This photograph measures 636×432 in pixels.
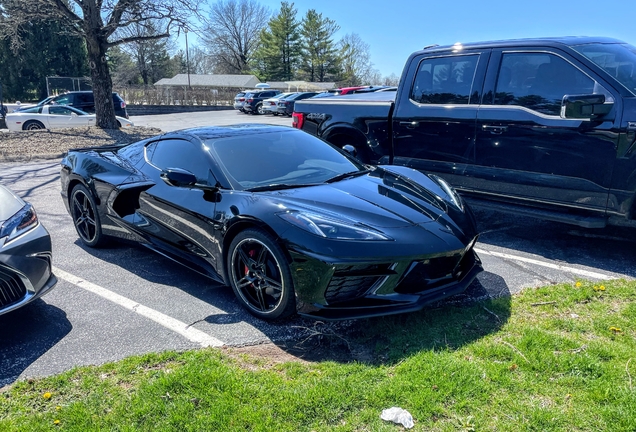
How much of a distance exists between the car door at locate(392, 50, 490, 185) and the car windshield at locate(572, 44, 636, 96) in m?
1.00

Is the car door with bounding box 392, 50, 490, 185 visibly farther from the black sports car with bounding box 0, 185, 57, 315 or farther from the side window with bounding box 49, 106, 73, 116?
the side window with bounding box 49, 106, 73, 116

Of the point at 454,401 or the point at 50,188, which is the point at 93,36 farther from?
the point at 454,401

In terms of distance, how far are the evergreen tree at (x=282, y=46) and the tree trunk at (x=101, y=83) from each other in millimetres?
54827

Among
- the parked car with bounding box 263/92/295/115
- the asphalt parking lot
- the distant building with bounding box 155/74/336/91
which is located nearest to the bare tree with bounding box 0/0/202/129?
the asphalt parking lot

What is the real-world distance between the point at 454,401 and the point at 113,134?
13.8 m

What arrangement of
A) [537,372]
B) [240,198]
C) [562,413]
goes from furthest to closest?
[240,198] → [537,372] → [562,413]

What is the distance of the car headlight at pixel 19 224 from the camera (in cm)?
346

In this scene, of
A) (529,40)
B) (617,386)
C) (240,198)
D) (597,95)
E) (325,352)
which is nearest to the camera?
(617,386)

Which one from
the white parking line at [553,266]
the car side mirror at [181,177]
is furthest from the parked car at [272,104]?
the car side mirror at [181,177]

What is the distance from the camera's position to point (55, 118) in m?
16.6

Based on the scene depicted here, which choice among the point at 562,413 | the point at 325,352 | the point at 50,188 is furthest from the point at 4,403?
the point at 50,188

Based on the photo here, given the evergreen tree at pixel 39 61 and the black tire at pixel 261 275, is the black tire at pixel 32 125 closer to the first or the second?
the black tire at pixel 261 275

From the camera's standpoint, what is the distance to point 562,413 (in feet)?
8.14

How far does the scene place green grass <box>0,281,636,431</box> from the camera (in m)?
2.50
